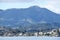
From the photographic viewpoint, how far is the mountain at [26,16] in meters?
11.8

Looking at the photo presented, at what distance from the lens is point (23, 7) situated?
1201cm

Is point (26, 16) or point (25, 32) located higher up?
point (26, 16)

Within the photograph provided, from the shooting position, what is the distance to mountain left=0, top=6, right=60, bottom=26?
11828 millimetres

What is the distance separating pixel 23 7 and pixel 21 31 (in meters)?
1.09

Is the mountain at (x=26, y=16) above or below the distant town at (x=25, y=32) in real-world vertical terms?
above

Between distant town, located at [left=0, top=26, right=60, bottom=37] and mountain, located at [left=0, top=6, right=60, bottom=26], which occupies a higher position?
mountain, located at [left=0, top=6, right=60, bottom=26]

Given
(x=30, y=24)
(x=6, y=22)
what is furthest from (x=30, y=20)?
(x=6, y=22)

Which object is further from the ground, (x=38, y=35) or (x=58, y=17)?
(x=58, y=17)

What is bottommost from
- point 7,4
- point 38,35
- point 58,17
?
point 38,35

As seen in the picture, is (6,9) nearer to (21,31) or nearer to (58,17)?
(21,31)

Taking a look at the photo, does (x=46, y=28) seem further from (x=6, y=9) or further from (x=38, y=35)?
(x=6, y=9)

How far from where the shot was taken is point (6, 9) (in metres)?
12.0

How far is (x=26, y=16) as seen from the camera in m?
12.0

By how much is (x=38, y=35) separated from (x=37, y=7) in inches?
50.0
